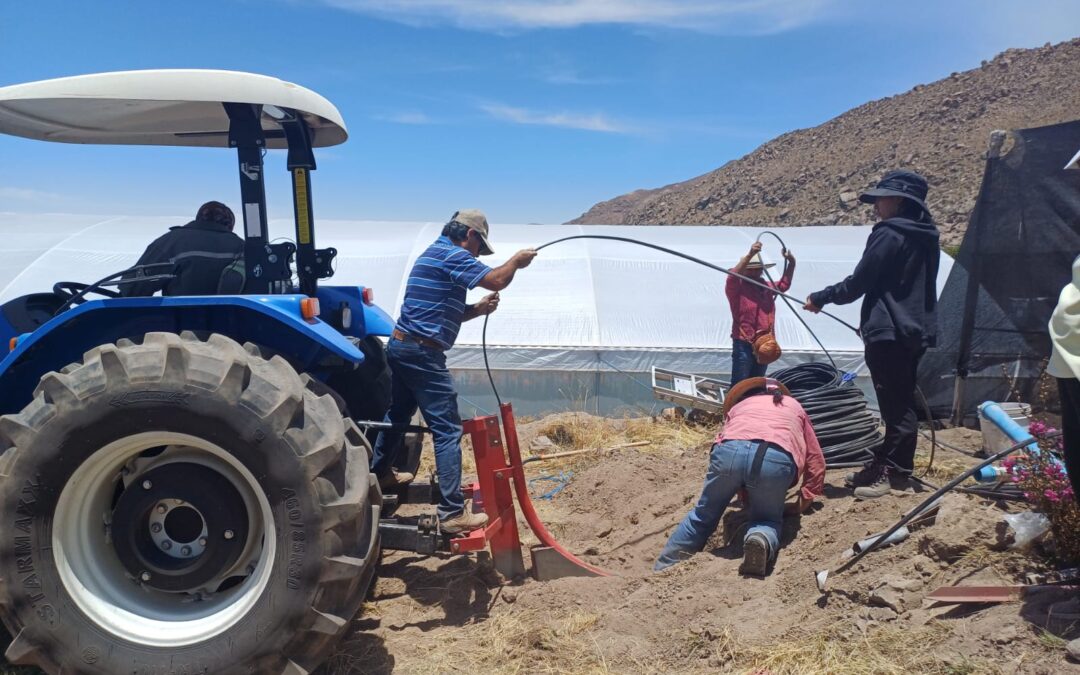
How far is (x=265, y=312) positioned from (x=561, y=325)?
6.90 metres

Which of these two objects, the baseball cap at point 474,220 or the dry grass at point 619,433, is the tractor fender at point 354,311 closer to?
the baseball cap at point 474,220

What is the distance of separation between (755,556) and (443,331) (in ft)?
6.52

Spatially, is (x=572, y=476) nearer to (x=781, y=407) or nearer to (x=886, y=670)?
(x=781, y=407)

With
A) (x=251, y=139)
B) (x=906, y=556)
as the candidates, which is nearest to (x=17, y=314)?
(x=251, y=139)

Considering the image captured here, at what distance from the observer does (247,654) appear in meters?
3.04

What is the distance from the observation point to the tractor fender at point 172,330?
341 centimetres

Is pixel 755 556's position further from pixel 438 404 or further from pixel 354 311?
pixel 354 311

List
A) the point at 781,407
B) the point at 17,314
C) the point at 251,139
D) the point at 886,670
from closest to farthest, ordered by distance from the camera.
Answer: the point at 886,670 < the point at 251,139 < the point at 17,314 < the point at 781,407

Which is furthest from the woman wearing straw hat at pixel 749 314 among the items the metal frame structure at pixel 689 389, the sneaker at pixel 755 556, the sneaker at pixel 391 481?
the sneaker at pixel 391 481

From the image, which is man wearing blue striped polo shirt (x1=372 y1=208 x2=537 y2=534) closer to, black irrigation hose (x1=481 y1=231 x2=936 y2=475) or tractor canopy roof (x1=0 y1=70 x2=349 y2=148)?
tractor canopy roof (x1=0 y1=70 x2=349 y2=148)

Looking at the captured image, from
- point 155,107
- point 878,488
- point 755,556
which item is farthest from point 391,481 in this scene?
point 878,488

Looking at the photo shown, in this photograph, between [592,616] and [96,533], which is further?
[592,616]

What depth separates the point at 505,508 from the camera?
4.25 m

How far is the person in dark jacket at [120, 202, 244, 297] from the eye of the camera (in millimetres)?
3770
